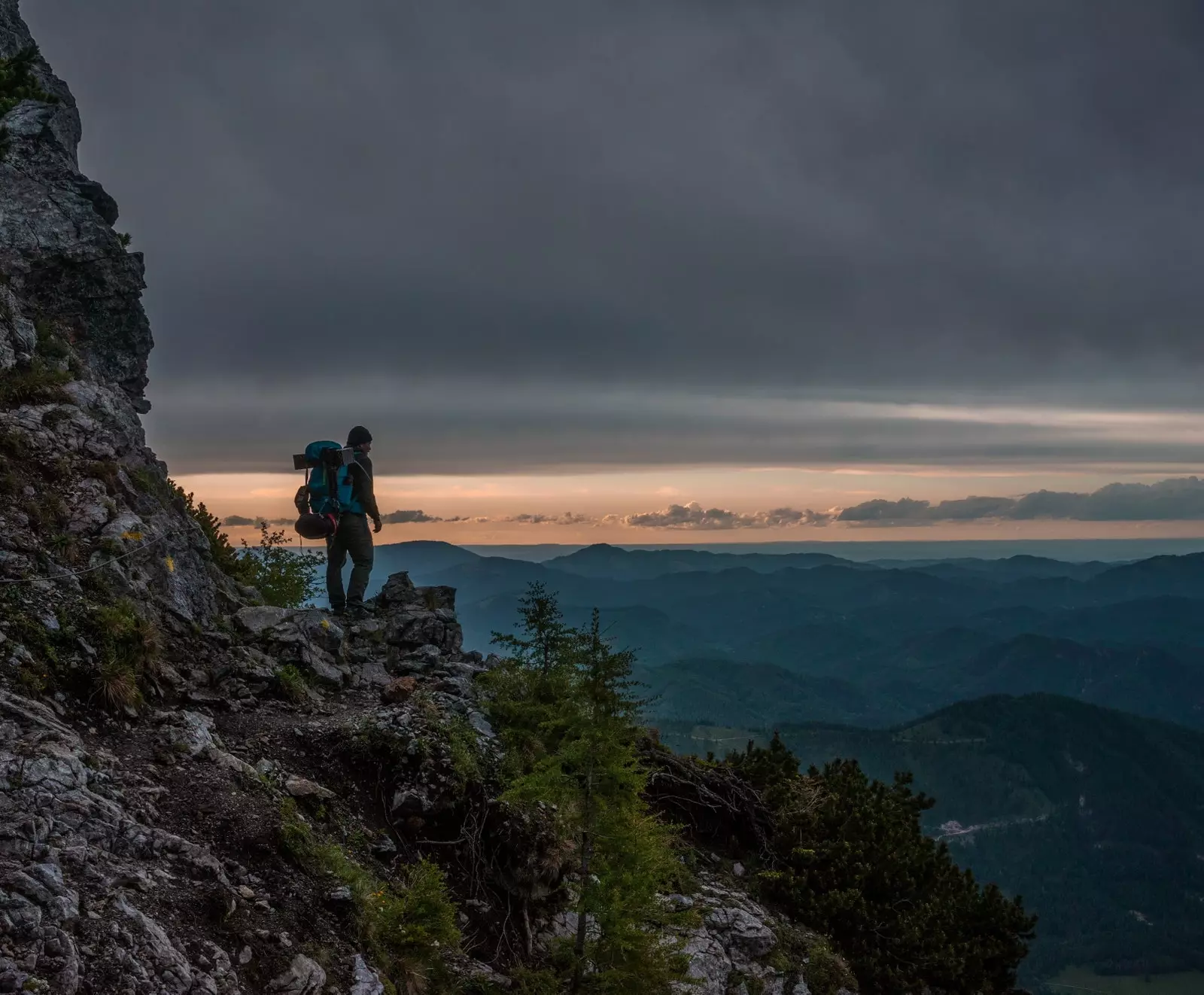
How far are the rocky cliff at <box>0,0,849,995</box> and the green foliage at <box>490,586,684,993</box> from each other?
100 cm

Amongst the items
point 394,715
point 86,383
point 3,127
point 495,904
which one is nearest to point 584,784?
point 495,904

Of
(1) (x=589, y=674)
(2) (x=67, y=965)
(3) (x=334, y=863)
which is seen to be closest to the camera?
(2) (x=67, y=965)

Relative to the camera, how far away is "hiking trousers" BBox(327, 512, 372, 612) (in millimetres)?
17781

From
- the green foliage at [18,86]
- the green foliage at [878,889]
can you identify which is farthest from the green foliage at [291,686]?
the green foliage at [18,86]

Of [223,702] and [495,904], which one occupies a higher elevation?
[223,702]

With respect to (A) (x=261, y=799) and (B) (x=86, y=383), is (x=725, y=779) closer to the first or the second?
(A) (x=261, y=799)

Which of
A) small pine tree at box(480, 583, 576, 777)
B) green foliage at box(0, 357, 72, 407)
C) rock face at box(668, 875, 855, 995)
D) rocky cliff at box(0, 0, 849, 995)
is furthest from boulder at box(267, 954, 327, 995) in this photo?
green foliage at box(0, 357, 72, 407)

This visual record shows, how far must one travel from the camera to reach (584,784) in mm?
10930

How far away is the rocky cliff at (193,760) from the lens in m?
6.96

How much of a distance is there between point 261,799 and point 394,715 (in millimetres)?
3154

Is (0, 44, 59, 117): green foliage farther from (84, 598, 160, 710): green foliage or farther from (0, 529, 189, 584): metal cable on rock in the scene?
(84, 598, 160, 710): green foliage

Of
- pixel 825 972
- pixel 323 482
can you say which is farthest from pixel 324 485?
pixel 825 972

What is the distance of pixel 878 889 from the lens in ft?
56.2

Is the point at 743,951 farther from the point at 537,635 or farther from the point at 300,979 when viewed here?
the point at 300,979
